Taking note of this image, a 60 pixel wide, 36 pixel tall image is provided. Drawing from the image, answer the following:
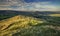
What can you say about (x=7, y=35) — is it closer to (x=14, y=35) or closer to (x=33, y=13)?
(x=14, y=35)

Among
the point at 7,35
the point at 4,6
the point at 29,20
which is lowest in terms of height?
the point at 7,35

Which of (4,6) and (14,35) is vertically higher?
(4,6)

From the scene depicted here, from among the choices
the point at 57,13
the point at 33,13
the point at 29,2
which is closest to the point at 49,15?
the point at 57,13

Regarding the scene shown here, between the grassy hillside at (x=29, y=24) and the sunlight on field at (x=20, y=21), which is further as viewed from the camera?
the sunlight on field at (x=20, y=21)

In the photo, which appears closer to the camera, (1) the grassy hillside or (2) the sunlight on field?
(1) the grassy hillside

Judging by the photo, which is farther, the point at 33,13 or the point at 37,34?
the point at 33,13

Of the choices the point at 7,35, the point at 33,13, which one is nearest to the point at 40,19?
the point at 33,13
